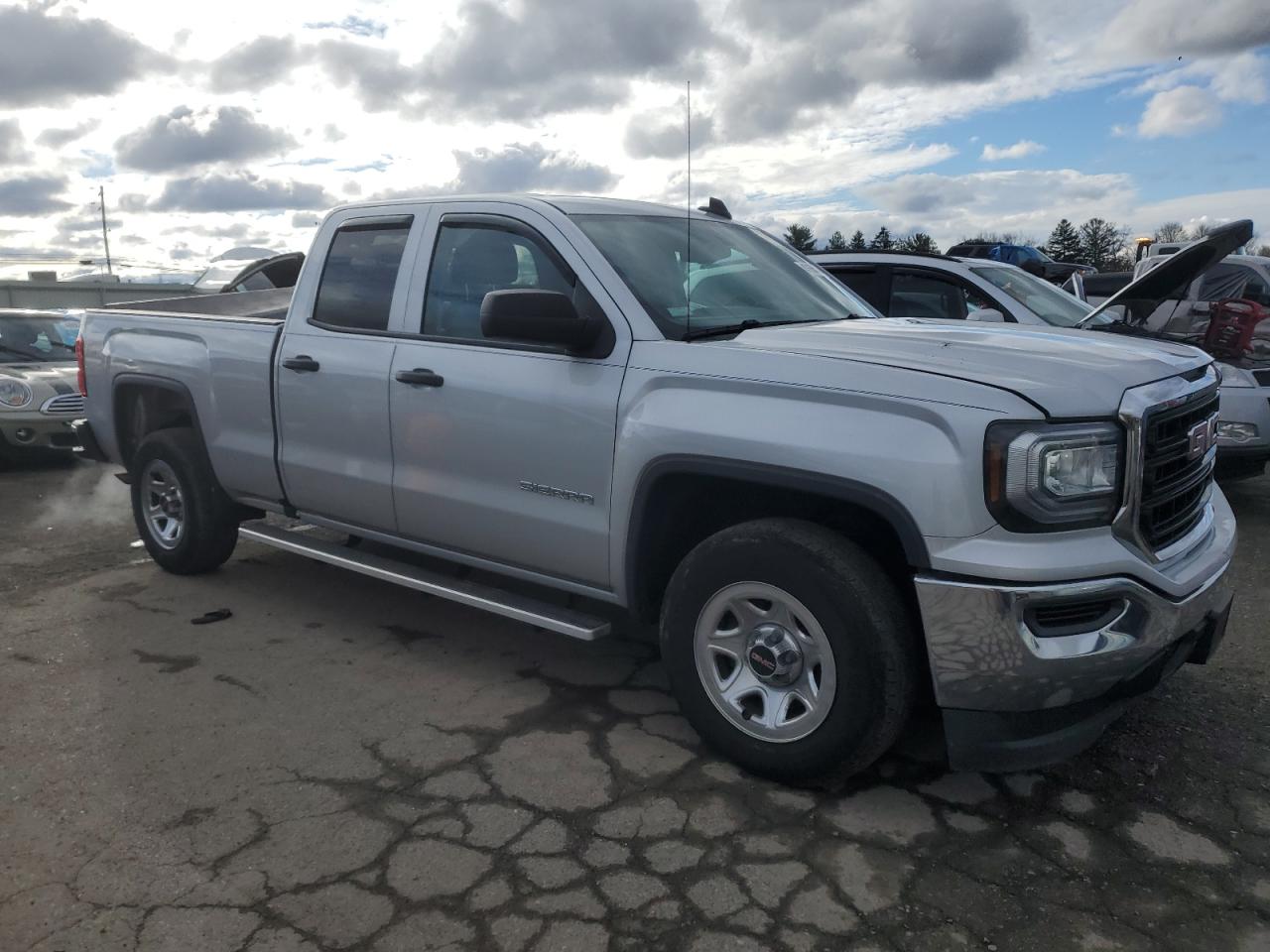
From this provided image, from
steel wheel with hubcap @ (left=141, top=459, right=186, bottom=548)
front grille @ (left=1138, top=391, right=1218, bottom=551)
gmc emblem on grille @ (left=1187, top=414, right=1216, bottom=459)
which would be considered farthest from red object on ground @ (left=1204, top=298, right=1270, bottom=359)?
steel wheel with hubcap @ (left=141, top=459, right=186, bottom=548)

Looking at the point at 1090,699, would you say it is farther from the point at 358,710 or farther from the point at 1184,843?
the point at 358,710

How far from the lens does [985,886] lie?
9.36 feet

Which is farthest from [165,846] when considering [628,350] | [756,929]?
[628,350]

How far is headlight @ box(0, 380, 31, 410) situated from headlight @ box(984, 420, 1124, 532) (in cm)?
896

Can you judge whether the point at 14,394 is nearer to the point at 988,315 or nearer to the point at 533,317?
the point at 533,317

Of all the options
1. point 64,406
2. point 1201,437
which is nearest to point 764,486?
point 1201,437

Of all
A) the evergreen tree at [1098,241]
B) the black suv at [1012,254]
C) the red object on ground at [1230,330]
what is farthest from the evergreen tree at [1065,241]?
the red object on ground at [1230,330]

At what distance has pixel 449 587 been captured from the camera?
166 inches

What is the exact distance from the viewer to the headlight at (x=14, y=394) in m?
9.19

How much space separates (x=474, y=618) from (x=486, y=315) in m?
2.03

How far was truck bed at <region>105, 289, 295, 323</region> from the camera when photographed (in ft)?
19.7

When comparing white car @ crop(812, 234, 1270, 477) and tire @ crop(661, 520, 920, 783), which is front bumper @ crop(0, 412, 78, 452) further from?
tire @ crop(661, 520, 920, 783)

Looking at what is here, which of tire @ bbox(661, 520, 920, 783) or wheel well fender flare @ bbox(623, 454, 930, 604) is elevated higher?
wheel well fender flare @ bbox(623, 454, 930, 604)

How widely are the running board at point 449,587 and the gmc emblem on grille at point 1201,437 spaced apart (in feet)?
6.55
